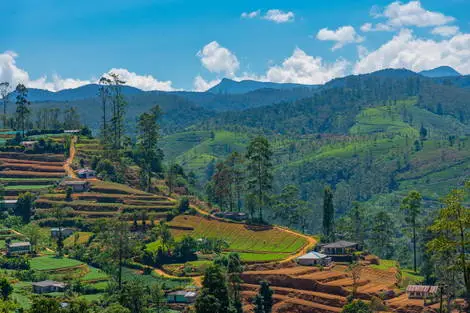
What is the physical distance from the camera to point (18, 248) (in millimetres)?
89375

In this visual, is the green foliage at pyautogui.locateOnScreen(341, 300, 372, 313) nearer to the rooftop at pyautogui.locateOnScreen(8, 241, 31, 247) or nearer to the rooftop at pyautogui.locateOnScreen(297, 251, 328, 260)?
the rooftop at pyautogui.locateOnScreen(297, 251, 328, 260)

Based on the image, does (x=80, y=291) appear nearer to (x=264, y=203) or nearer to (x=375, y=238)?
(x=264, y=203)

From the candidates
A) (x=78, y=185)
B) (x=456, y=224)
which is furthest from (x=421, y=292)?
(x=78, y=185)

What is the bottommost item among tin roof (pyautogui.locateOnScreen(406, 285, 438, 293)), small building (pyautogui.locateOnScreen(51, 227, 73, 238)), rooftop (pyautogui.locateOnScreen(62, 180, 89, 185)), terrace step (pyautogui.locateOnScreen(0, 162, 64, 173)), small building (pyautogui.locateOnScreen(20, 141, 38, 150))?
tin roof (pyautogui.locateOnScreen(406, 285, 438, 293))

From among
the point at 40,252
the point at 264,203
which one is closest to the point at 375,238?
the point at 264,203

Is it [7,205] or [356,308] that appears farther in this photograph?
[7,205]

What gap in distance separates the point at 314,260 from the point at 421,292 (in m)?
17.1

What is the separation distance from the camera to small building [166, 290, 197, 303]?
240 ft

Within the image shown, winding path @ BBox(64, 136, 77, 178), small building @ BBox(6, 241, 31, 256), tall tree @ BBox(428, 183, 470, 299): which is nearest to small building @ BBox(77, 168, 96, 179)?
winding path @ BBox(64, 136, 77, 178)

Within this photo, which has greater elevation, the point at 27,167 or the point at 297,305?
the point at 27,167

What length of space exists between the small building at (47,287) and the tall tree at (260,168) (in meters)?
40.4

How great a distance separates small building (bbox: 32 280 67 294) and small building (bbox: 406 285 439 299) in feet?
135

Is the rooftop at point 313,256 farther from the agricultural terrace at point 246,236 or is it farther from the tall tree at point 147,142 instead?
the tall tree at point 147,142

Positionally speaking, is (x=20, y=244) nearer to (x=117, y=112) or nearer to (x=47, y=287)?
(x=47, y=287)
